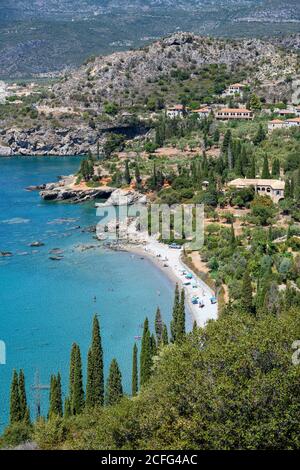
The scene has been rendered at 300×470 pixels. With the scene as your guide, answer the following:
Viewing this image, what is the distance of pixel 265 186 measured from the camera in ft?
184

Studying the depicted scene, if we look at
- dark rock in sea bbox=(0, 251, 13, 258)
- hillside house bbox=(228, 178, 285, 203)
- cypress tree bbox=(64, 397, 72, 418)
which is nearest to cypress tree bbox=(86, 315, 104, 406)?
cypress tree bbox=(64, 397, 72, 418)

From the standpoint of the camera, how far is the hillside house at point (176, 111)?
298 ft

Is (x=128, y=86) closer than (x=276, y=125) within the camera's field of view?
No

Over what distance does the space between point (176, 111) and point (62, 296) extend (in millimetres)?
52310

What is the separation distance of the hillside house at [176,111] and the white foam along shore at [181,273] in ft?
134

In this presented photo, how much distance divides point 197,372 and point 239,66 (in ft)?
296

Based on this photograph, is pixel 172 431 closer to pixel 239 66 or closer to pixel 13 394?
pixel 13 394

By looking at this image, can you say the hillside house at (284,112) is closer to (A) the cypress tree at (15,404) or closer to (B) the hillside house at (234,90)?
(B) the hillside house at (234,90)

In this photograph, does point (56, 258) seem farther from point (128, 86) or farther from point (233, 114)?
point (128, 86)

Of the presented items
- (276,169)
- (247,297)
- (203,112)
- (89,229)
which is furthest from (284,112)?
(247,297)

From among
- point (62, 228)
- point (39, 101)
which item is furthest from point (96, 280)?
point (39, 101)

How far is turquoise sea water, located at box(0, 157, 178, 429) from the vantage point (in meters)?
34.9

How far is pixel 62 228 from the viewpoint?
5772cm

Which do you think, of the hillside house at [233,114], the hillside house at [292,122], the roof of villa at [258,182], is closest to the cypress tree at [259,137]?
the hillside house at [292,122]
